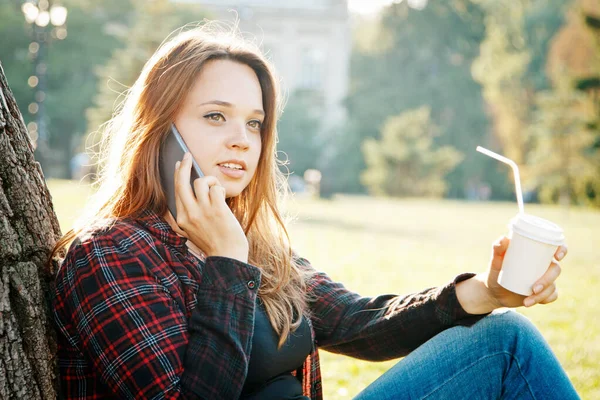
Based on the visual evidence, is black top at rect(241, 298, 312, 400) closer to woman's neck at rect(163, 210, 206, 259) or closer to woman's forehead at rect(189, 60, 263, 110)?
woman's neck at rect(163, 210, 206, 259)


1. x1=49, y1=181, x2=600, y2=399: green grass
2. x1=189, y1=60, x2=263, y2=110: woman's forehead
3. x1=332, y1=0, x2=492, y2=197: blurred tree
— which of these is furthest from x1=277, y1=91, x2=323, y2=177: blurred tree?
x1=189, y1=60, x2=263, y2=110: woman's forehead

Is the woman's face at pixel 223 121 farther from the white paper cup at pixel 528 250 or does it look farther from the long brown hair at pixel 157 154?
the white paper cup at pixel 528 250

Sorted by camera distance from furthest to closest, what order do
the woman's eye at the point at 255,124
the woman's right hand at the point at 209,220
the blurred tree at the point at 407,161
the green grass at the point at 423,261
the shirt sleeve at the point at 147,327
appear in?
the blurred tree at the point at 407,161
the green grass at the point at 423,261
the woman's eye at the point at 255,124
the woman's right hand at the point at 209,220
the shirt sleeve at the point at 147,327

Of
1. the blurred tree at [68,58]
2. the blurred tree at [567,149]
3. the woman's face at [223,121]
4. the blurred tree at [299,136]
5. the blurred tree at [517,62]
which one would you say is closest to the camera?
the woman's face at [223,121]

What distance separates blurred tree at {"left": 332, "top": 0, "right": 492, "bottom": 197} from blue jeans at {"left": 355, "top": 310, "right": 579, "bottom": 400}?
124 ft

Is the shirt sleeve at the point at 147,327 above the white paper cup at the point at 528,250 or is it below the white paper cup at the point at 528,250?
below

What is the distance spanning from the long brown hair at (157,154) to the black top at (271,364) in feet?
0.12

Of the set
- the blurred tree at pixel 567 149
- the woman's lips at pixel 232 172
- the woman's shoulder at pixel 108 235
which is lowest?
the woman's shoulder at pixel 108 235

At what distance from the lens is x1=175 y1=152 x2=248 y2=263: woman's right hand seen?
1909 millimetres

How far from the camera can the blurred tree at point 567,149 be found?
22781 mm

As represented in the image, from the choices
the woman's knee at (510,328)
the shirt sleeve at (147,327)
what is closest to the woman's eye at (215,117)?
the shirt sleeve at (147,327)

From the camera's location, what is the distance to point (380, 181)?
30.5 m

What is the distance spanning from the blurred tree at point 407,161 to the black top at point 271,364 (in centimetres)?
2717

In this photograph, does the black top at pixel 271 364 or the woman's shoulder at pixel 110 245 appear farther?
the black top at pixel 271 364
